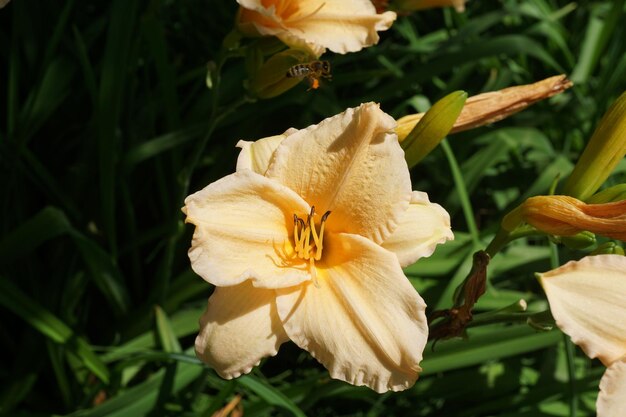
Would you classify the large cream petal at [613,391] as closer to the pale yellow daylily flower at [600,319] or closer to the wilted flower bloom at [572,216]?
the pale yellow daylily flower at [600,319]

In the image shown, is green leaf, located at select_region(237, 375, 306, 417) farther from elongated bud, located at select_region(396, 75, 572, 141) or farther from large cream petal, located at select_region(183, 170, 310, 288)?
elongated bud, located at select_region(396, 75, 572, 141)

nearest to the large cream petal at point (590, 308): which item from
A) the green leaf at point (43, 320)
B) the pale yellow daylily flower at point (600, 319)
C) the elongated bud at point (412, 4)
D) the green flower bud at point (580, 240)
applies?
the pale yellow daylily flower at point (600, 319)

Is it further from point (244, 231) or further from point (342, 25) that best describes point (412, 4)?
point (244, 231)

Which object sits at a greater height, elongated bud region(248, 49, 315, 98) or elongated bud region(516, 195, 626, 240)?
elongated bud region(248, 49, 315, 98)

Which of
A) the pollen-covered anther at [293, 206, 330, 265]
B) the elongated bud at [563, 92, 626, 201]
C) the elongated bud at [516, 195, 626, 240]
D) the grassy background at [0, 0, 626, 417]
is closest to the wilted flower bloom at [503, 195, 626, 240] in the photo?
the elongated bud at [516, 195, 626, 240]

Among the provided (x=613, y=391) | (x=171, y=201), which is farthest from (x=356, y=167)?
(x=171, y=201)

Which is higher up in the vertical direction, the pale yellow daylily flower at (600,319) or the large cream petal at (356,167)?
the large cream petal at (356,167)

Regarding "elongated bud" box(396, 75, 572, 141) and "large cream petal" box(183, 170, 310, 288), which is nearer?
"large cream petal" box(183, 170, 310, 288)
